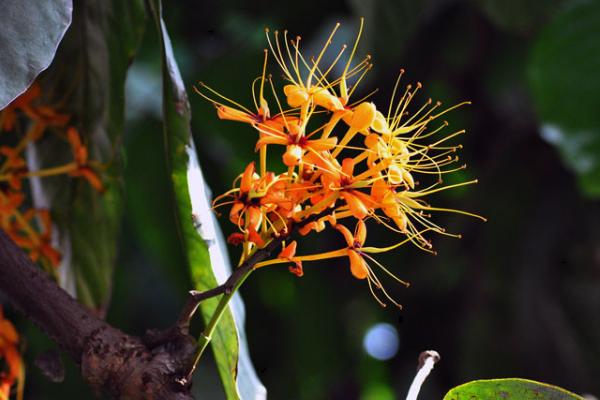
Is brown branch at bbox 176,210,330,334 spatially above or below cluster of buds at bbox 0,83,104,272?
below

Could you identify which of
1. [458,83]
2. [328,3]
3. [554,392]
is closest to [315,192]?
[554,392]

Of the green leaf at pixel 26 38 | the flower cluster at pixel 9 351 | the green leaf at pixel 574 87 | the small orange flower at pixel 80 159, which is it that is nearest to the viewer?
the green leaf at pixel 26 38

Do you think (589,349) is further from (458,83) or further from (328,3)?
(328,3)

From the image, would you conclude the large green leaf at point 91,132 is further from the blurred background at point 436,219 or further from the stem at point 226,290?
the blurred background at point 436,219

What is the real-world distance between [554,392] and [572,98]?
2.95 feet

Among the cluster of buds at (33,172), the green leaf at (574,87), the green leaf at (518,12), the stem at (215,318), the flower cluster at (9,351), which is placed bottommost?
the flower cluster at (9,351)

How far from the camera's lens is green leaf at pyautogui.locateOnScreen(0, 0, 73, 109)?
22.7 inches

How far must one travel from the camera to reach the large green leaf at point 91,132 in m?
0.87

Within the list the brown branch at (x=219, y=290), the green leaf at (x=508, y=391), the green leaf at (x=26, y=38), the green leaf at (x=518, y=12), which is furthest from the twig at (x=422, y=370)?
the green leaf at (x=518, y=12)

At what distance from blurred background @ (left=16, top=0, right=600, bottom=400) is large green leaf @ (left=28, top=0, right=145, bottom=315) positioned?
51 cm

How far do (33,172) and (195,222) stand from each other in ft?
0.95

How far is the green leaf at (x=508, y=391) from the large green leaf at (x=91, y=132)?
41 cm

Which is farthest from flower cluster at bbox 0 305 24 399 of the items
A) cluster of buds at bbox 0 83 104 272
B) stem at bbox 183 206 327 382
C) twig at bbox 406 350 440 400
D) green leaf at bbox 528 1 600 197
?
green leaf at bbox 528 1 600 197

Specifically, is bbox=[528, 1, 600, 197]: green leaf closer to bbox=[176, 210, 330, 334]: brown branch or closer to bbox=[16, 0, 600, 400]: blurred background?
bbox=[16, 0, 600, 400]: blurred background
